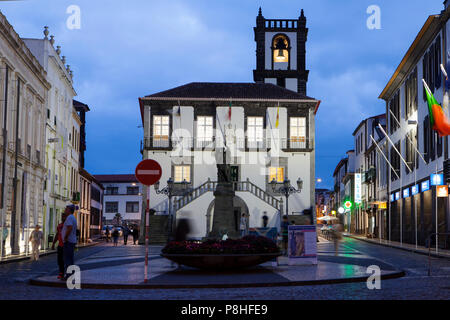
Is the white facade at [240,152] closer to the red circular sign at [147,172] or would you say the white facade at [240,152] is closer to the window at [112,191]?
the red circular sign at [147,172]

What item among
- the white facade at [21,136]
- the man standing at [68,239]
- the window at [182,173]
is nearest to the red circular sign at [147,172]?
the man standing at [68,239]

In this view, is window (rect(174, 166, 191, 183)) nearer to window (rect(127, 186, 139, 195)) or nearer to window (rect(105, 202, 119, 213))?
window (rect(127, 186, 139, 195))

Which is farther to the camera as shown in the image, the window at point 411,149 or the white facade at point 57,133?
the window at point 411,149

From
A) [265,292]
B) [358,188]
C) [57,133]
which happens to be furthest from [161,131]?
[265,292]

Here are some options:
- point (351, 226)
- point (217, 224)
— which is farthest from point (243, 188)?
point (351, 226)

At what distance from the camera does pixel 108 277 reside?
15094 mm

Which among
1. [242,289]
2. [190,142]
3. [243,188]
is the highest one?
[190,142]

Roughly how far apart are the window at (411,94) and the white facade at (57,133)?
895 inches

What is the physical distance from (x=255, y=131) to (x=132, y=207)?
2877 inches

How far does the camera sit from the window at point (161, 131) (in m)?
47.7

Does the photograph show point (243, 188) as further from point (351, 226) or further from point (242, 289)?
point (351, 226)

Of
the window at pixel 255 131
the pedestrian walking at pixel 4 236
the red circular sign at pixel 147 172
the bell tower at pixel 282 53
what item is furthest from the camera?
the bell tower at pixel 282 53
